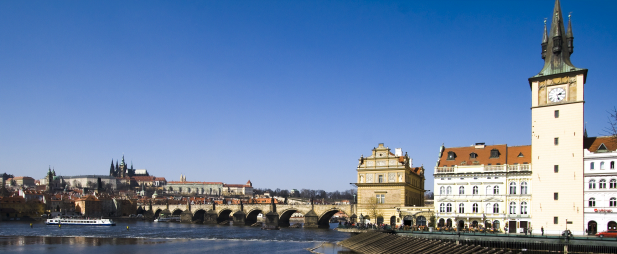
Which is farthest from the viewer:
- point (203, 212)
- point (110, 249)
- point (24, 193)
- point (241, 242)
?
point (24, 193)

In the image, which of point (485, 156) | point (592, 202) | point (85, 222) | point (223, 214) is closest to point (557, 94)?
point (592, 202)

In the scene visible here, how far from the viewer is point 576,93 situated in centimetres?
4878

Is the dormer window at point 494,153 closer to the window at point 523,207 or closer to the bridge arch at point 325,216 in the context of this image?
the window at point 523,207

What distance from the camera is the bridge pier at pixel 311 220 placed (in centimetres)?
9419

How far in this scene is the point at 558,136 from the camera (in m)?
49.4

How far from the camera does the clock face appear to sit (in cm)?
4962

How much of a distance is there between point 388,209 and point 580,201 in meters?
24.6

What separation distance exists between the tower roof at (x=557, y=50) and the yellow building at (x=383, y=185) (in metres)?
21.9

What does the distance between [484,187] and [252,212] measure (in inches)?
2721

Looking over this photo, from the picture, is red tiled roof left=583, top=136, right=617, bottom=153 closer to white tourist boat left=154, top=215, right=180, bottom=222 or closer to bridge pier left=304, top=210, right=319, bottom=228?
bridge pier left=304, top=210, right=319, bottom=228

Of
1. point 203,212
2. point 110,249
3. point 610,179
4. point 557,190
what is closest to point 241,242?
point 110,249

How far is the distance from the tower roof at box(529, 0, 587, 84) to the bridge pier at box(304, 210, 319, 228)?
5246 centimetres

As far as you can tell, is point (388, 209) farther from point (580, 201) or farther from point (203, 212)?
point (203, 212)

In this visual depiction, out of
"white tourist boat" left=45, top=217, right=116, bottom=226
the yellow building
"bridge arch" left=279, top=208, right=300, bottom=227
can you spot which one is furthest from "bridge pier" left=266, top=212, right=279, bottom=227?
the yellow building
